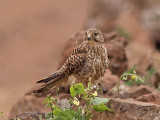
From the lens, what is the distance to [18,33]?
22.8m

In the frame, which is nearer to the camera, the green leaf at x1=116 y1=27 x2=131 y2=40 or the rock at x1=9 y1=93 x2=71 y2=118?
the rock at x1=9 y1=93 x2=71 y2=118

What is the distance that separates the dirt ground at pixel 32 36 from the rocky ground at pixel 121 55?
3.9 inches

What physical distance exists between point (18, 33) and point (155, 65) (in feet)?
44.8

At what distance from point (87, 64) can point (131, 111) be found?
133 centimetres

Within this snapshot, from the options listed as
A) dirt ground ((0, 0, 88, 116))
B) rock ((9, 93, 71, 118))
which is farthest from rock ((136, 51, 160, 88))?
dirt ground ((0, 0, 88, 116))

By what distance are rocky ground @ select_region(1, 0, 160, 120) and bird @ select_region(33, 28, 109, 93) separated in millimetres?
301

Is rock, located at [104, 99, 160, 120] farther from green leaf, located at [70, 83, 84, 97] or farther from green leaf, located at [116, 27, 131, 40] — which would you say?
green leaf, located at [116, 27, 131, 40]

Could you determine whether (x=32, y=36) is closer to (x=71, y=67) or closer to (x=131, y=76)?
(x=71, y=67)

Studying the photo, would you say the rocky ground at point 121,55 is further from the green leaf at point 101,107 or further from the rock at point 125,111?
the green leaf at point 101,107

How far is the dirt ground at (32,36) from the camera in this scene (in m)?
18.0

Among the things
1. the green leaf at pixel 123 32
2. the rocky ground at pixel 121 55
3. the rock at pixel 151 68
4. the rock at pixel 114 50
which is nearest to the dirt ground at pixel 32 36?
the rocky ground at pixel 121 55

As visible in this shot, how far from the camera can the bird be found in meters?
6.49

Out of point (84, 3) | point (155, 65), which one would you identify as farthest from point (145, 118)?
point (84, 3)

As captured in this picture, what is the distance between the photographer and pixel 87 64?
6531mm
